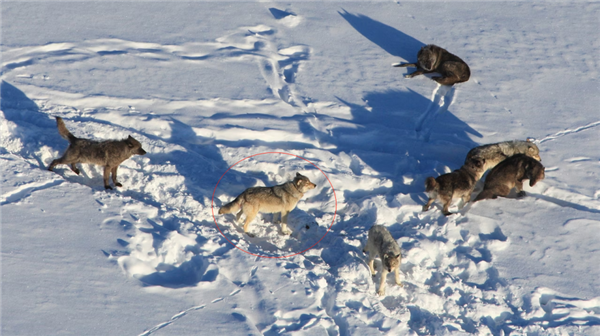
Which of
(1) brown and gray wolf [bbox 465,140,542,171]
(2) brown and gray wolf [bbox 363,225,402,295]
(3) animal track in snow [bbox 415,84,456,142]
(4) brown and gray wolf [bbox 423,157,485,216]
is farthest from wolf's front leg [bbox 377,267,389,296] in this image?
(3) animal track in snow [bbox 415,84,456,142]

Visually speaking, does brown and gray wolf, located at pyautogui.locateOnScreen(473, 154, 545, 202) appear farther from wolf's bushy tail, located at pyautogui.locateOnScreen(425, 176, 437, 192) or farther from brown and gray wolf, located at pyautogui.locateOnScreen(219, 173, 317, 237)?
brown and gray wolf, located at pyautogui.locateOnScreen(219, 173, 317, 237)

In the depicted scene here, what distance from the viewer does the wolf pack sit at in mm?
9016

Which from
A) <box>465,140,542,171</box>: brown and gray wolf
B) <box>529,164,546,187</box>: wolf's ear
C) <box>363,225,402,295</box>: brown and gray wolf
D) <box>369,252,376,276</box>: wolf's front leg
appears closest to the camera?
<box>363,225,402,295</box>: brown and gray wolf

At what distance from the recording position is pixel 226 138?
37.8ft

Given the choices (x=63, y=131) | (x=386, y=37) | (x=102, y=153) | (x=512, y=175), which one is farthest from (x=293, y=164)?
(x=386, y=37)

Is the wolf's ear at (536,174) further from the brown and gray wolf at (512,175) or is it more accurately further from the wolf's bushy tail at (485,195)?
the wolf's bushy tail at (485,195)

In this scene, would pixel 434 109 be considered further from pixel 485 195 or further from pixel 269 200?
pixel 269 200

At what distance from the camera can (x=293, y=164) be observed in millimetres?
10844

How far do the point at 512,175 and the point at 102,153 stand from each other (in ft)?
26.3

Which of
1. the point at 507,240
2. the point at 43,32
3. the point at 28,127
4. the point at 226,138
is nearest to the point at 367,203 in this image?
the point at 507,240

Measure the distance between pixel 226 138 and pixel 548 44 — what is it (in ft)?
32.4

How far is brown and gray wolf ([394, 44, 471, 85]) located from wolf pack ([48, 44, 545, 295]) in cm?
272

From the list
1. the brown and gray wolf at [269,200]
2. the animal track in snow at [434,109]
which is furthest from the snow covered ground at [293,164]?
the brown and gray wolf at [269,200]

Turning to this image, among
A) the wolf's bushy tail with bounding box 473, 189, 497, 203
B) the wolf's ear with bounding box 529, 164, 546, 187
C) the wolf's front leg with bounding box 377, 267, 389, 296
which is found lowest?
the wolf's front leg with bounding box 377, 267, 389, 296
